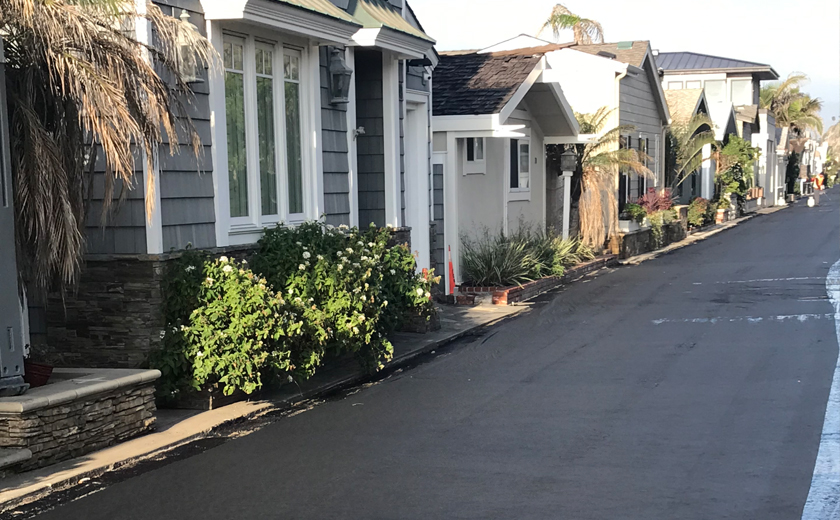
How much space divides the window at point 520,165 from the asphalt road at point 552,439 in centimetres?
688

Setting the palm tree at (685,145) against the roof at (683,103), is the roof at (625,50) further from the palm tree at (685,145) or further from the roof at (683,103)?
the roof at (683,103)

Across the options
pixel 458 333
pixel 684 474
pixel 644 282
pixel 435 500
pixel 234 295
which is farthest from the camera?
pixel 644 282

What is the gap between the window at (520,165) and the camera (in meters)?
19.5

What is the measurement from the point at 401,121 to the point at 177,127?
510cm

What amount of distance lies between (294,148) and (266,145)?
21.8 inches

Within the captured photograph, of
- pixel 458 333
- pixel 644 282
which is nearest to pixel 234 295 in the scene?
pixel 458 333

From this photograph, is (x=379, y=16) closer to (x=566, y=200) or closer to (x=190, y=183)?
(x=190, y=183)

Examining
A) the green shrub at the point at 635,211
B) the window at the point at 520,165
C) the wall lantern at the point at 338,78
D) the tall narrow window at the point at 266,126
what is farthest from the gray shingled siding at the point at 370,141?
the green shrub at the point at 635,211

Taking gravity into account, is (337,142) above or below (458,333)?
→ above

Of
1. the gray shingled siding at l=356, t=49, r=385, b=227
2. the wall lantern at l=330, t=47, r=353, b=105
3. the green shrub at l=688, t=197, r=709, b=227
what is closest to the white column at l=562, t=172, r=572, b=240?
the gray shingled siding at l=356, t=49, r=385, b=227

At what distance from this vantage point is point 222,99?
944cm

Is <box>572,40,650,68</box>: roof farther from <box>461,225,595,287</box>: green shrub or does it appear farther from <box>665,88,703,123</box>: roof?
<box>461,225,595,287</box>: green shrub

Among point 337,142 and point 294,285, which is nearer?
point 294,285

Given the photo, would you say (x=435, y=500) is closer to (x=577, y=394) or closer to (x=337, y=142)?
(x=577, y=394)
